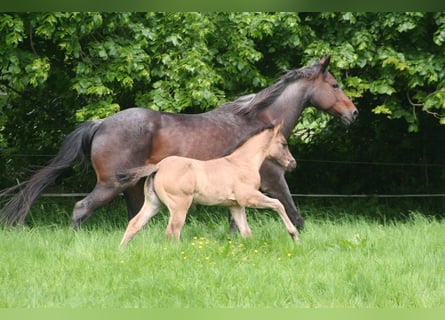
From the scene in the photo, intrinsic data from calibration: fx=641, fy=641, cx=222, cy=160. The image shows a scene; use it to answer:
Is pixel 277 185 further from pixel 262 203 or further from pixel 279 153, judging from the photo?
pixel 262 203

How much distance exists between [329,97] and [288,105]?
56 centimetres

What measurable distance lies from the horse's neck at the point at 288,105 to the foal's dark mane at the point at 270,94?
2.2 inches

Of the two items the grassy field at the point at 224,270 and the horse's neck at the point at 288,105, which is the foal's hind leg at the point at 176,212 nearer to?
the grassy field at the point at 224,270

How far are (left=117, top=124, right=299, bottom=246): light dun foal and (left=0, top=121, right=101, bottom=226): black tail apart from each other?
1.07 metres

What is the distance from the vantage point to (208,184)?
676 centimetres

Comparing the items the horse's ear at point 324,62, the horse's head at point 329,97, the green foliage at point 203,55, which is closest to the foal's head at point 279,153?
the horse's head at point 329,97

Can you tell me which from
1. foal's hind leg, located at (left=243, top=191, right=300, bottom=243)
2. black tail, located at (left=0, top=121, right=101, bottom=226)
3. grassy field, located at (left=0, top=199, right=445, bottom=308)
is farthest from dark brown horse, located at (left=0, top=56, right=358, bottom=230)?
foal's hind leg, located at (left=243, top=191, right=300, bottom=243)

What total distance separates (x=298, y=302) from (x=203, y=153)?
12.0 feet

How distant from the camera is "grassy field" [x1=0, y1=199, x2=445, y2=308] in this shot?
4.71m

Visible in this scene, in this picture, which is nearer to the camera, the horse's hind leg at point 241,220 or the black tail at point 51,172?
the horse's hind leg at point 241,220

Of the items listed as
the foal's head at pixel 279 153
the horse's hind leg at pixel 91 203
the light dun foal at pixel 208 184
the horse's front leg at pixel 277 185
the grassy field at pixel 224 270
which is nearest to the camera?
the grassy field at pixel 224 270

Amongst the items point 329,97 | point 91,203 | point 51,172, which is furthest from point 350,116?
point 51,172

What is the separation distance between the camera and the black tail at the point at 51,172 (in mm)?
7816

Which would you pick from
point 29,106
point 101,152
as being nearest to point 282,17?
point 101,152
